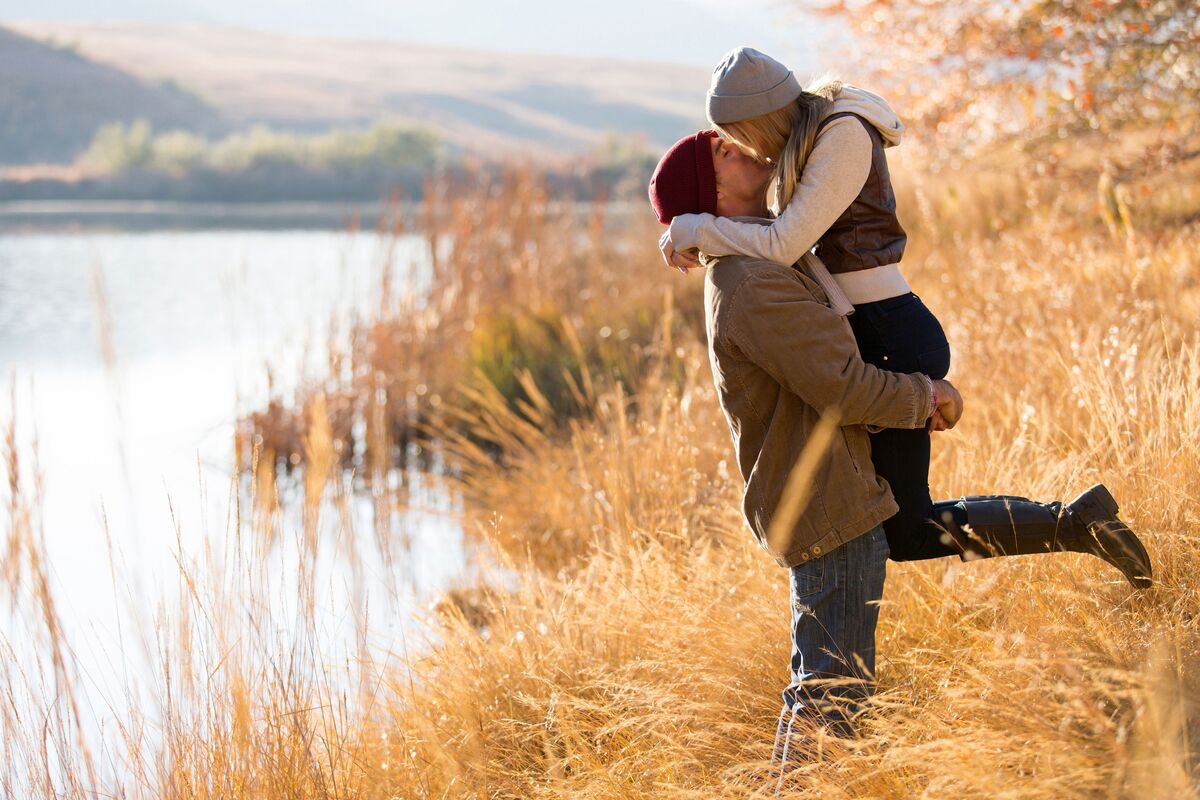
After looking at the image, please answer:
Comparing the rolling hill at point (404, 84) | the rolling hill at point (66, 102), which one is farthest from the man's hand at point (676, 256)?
the rolling hill at point (404, 84)

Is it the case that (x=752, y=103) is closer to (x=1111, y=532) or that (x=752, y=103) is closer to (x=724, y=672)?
(x=1111, y=532)

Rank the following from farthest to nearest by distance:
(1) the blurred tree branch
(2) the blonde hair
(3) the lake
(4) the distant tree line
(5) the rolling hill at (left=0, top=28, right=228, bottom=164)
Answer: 1. (5) the rolling hill at (left=0, top=28, right=228, bottom=164)
2. (4) the distant tree line
3. (1) the blurred tree branch
4. (3) the lake
5. (2) the blonde hair

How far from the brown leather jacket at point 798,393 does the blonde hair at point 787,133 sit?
0.17 metres

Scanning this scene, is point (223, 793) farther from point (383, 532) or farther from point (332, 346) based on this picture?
point (332, 346)

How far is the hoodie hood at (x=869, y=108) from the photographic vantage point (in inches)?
83.5

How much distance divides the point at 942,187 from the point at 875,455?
744 centimetres

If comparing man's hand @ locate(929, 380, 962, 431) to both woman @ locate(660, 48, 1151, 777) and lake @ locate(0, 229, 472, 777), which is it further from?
lake @ locate(0, 229, 472, 777)

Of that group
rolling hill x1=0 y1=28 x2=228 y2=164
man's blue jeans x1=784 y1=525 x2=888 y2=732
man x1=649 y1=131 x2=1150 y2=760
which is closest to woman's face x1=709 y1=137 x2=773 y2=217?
man x1=649 y1=131 x2=1150 y2=760

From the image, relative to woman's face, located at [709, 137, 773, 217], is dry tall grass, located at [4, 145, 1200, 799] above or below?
below

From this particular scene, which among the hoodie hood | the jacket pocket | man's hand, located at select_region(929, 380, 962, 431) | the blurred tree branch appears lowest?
the jacket pocket

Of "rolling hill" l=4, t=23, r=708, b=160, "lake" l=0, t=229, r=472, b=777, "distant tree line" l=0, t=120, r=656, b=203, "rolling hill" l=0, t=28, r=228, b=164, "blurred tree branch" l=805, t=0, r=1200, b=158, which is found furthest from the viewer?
"rolling hill" l=4, t=23, r=708, b=160

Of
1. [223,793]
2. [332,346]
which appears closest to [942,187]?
[332,346]

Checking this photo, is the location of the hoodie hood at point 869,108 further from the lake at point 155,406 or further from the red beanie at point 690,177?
the lake at point 155,406

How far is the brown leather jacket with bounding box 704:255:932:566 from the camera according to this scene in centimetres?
207
